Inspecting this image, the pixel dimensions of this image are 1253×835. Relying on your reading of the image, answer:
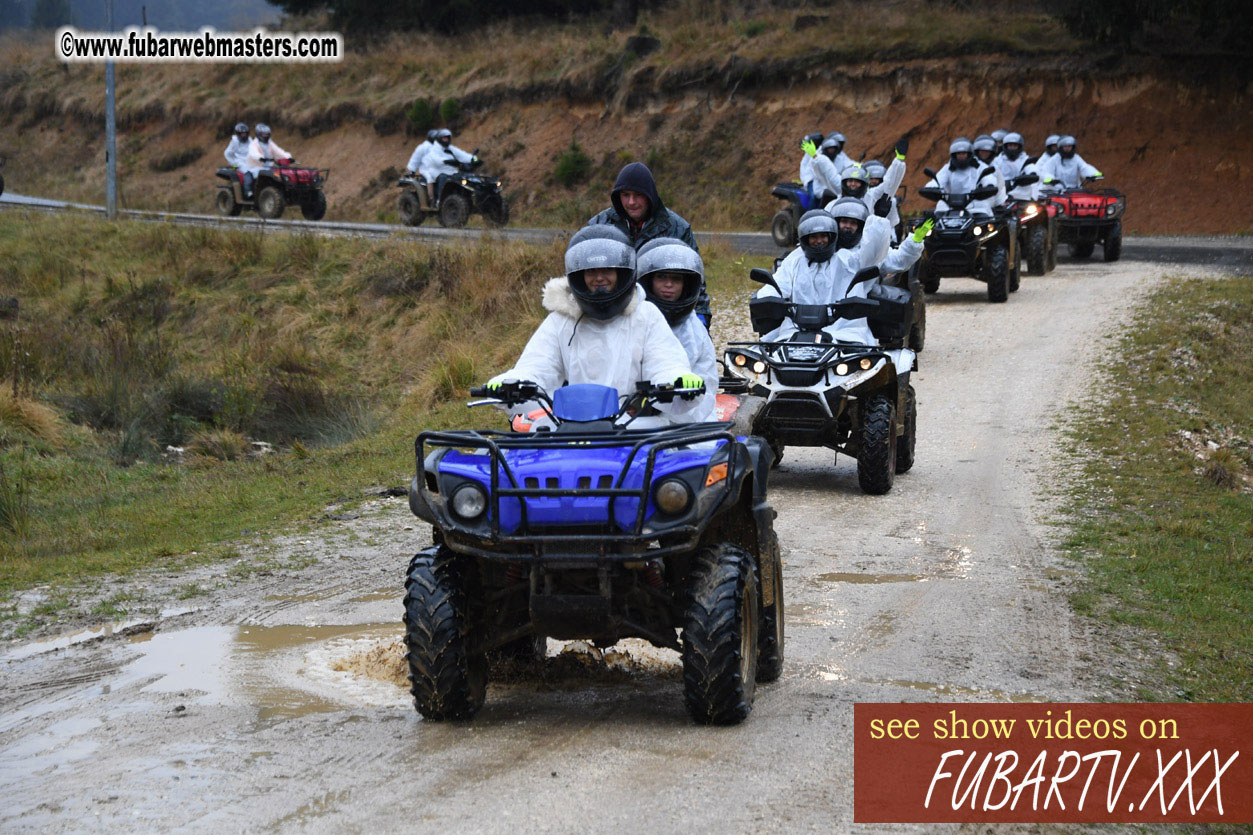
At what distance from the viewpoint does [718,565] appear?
18.4 feet

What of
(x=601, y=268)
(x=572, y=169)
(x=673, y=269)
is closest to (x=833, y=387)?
(x=673, y=269)

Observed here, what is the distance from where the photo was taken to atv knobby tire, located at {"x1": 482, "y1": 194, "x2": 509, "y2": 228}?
1133 inches

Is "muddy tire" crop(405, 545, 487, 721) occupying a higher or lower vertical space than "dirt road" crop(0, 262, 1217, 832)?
higher

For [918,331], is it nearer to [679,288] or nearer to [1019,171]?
[679,288]

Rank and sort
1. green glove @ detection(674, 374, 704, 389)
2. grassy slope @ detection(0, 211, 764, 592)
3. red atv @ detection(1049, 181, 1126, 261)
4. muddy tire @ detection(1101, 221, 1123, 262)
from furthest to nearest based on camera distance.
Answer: muddy tire @ detection(1101, 221, 1123, 262) → red atv @ detection(1049, 181, 1126, 261) → grassy slope @ detection(0, 211, 764, 592) → green glove @ detection(674, 374, 704, 389)

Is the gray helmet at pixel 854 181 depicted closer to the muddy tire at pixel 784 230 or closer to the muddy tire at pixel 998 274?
the muddy tire at pixel 998 274

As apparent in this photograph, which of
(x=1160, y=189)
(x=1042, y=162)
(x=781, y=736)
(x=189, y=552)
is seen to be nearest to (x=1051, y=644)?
(x=781, y=736)

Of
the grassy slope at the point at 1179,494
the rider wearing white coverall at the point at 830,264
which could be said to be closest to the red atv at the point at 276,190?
the grassy slope at the point at 1179,494

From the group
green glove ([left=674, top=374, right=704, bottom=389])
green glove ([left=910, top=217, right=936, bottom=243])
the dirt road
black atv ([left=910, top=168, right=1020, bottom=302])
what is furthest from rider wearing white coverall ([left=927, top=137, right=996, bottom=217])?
green glove ([left=674, top=374, right=704, bottom=389])

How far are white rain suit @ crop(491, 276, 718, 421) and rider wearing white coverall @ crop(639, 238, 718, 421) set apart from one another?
30.6 inches

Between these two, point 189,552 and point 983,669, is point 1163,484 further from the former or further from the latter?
point 189,552

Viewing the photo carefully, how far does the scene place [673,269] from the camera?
7516 mm

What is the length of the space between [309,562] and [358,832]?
4.99 m

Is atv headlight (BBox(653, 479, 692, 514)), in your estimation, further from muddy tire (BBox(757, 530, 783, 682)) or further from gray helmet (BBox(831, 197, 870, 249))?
gray helmet (BBox(831, 197, 870, 249))
